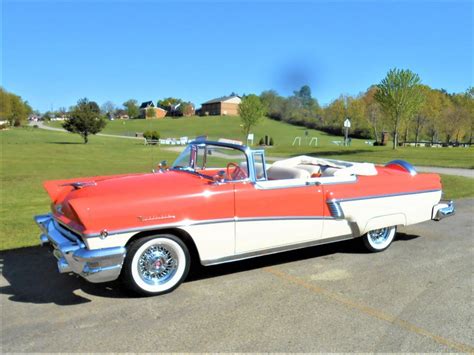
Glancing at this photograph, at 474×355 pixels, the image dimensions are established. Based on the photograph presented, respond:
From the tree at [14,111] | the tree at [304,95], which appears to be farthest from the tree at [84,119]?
the tree at [304,95]

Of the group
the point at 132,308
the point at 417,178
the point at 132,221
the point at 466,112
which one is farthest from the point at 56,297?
the point at 466,112

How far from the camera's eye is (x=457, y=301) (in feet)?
13.4

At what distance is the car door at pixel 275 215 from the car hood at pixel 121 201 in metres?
0.51

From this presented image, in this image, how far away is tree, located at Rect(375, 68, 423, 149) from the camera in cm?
3250

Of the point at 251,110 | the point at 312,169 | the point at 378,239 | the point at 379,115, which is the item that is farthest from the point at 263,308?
the point at 379,115

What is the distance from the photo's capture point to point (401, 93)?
32781mm

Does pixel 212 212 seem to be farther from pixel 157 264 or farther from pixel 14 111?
pixel 14 111

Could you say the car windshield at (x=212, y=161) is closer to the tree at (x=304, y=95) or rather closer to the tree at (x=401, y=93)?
the tree at (x=401, y=93)

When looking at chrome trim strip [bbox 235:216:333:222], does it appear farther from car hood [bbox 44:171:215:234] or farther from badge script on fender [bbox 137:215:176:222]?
badge script on fender [bbox 137:215:176:222]

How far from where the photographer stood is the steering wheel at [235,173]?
483 centimetres

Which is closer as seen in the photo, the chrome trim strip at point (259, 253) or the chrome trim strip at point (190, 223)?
the chrome trim strip at point (190, 223)

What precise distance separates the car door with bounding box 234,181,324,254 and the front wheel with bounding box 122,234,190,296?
65 cm

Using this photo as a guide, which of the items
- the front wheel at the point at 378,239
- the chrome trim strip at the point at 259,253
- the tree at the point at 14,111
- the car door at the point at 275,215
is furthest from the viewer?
the tree at the point at 14,111

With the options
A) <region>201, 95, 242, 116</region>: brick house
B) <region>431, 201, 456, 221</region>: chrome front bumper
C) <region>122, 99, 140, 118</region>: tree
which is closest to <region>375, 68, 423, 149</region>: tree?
<region>431, 201, 456, 221</region>: chrome front bumper
